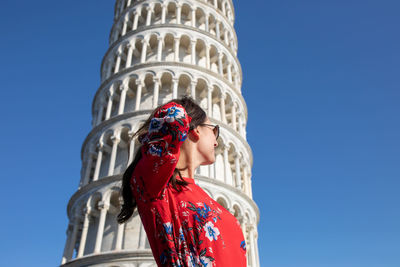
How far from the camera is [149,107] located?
19094 millimetres

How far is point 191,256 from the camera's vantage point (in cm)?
159

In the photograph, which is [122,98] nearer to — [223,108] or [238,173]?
[223,108]

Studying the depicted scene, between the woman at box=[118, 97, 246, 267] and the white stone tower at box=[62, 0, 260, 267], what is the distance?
505 inches

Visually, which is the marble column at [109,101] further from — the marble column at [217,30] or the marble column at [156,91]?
the marble column at [217,30]

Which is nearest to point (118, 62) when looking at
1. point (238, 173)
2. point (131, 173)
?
point (238, 173)

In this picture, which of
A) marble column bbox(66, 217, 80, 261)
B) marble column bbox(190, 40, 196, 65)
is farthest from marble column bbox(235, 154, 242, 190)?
marble column bbox(66, 217, 80, 261)

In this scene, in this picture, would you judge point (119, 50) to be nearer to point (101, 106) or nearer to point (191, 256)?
point (101, 106)

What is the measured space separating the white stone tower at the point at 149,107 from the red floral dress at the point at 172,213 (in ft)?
42.2

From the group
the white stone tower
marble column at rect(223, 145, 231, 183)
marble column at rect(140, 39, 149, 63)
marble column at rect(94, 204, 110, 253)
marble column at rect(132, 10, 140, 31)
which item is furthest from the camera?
marble column at rect(132, 10, 140, 31)

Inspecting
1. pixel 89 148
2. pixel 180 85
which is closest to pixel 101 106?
pixel 89 148

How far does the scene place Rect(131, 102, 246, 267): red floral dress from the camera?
5.03ft

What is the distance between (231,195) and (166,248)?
621 inches

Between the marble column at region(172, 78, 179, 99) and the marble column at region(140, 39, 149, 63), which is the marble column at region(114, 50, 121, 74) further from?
the marble column at region(172, 78, 179, 99)

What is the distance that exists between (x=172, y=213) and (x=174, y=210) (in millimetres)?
18
